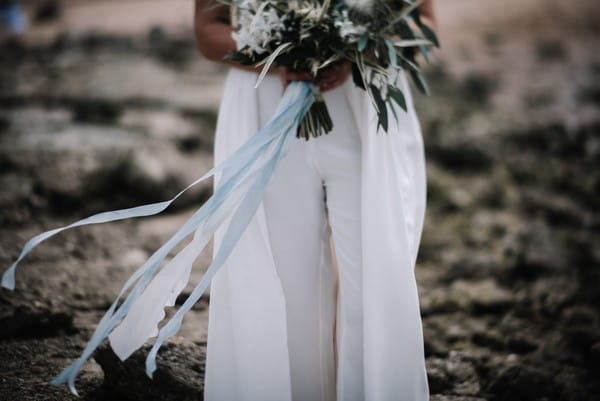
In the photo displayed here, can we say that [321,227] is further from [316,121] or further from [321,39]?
[321,39]

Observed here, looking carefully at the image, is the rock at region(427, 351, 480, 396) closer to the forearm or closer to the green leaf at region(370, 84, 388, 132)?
the green leaf at region(370, 84, 388, 132)

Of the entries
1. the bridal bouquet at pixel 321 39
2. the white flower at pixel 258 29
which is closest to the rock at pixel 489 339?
the bridal bouquet at pixel 321 39

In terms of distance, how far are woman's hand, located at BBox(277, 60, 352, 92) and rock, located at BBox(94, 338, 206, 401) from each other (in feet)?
4.42

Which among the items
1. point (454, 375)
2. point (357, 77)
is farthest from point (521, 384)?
point (357, 77)

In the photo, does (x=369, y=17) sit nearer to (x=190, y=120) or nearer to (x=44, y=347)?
(x=44, y=347)

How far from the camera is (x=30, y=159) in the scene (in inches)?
192

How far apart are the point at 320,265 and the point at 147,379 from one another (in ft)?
3.14

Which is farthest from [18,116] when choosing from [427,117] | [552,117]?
[552,117]

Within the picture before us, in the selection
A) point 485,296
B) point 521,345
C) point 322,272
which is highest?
point 485,296

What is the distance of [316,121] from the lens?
2053 millimetres

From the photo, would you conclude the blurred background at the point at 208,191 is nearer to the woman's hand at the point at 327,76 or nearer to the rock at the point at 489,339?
the rock at the point at 489,339

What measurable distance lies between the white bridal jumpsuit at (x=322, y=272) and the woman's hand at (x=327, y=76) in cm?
10

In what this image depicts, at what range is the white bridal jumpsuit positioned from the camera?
2.09 metres

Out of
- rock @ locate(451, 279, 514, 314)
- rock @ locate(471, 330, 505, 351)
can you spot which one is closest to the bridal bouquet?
rock @ locate(471, 330, 505, 351)
